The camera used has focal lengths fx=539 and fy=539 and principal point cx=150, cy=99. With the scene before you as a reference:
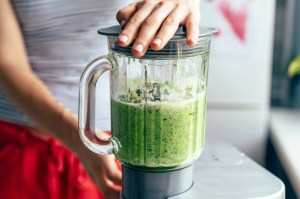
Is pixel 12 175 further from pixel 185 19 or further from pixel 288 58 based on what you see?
pixel 288 58

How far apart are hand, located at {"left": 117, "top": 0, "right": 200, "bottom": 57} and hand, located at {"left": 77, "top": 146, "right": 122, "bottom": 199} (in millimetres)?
195

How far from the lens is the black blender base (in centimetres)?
68

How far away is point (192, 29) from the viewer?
0.62 m

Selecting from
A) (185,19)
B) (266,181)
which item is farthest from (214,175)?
(185,19)

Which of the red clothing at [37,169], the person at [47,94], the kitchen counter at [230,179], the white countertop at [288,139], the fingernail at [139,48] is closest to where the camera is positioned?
the fingernail at [139,48]

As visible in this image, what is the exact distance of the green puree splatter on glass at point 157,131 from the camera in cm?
63

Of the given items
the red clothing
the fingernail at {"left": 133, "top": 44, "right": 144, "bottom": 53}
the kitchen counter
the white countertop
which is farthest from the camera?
the white countertop

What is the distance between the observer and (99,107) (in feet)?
3.14

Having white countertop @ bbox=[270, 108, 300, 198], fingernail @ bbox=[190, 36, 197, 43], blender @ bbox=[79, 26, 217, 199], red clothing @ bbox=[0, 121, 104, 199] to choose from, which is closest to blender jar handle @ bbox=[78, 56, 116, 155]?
blender @ bbox=[79, 26, 217, 199]

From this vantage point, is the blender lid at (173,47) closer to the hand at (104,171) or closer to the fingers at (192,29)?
the fingers at (192,29)

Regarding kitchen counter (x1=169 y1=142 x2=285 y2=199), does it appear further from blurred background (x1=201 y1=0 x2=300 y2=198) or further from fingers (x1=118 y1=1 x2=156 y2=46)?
blurred background (x1=201 y1=0 x2=300 y2=198)

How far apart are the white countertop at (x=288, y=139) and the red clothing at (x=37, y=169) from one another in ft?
1.81

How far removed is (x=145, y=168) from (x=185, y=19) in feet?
0.62

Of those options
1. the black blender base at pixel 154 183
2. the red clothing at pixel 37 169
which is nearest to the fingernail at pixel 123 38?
the black blender base at pixel 154 183
